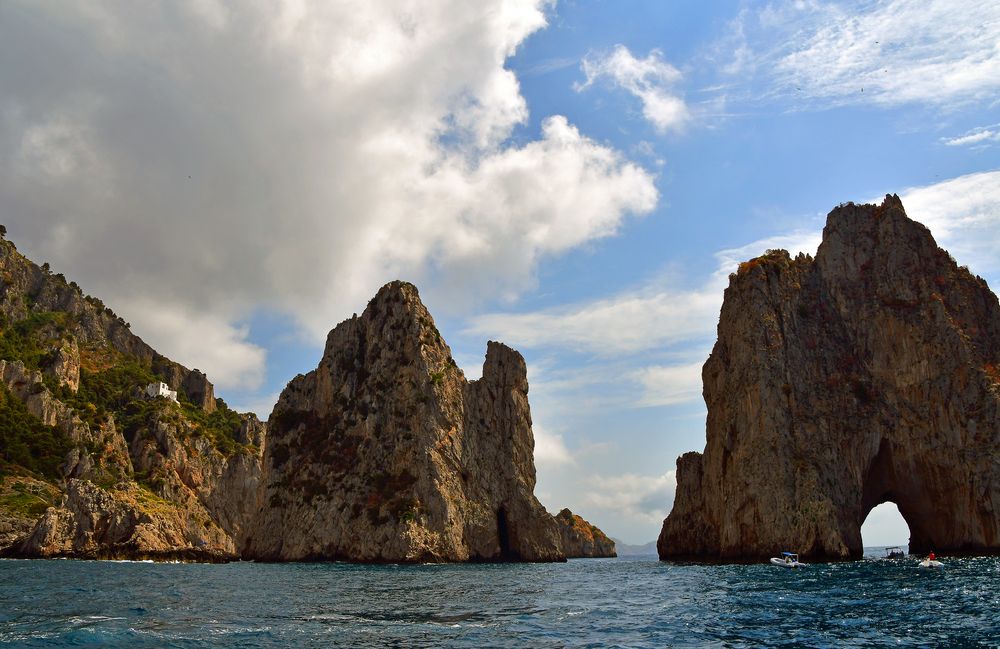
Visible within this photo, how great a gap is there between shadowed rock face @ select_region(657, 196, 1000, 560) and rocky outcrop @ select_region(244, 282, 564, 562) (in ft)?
106

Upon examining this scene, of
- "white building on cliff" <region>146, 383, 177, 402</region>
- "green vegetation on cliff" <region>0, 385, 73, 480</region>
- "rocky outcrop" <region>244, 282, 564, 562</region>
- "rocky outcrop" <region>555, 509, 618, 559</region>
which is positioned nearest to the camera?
"rocky outcrop" <region>244, 282, 564, 562</region>

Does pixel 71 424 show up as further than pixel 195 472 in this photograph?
No

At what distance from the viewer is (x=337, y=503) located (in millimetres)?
105750

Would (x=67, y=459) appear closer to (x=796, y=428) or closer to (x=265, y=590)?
(x=265, y=590)

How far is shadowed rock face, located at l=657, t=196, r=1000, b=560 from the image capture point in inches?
3167

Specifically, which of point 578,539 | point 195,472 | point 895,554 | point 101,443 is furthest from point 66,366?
point 895,554

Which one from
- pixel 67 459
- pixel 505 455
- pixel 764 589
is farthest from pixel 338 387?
pixel 764 589

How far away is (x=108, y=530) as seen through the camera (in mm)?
103500

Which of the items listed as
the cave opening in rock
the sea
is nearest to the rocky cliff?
the cave opening in rock

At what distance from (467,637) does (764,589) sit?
24296 mm

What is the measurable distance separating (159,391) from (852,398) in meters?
154

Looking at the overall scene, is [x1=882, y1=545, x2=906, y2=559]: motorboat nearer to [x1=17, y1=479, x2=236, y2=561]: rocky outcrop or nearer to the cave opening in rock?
the cave opening in rock

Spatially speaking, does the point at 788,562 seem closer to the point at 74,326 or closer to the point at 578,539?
the point at 578,539

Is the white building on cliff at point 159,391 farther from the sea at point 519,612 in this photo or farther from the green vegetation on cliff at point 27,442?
the sea at point 519,612
